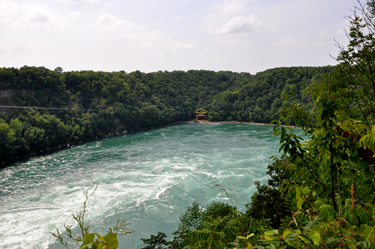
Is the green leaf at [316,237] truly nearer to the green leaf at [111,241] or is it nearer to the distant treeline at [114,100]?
the green leaf at [111,241]

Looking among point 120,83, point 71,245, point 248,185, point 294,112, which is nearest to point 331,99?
point 294,112

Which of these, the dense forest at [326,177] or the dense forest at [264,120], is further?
the dense forest at [264,120]

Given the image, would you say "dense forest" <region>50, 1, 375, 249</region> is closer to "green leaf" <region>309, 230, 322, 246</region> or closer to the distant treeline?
"green leaf" <region>309, 230, 322, 246</region>

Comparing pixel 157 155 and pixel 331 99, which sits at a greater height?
pixel 331 99

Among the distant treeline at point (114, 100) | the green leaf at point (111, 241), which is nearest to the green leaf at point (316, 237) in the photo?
the green leaf at point (111, 241)

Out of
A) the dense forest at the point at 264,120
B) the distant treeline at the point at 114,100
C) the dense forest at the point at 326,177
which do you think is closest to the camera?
the dense forest at the point at 326,177

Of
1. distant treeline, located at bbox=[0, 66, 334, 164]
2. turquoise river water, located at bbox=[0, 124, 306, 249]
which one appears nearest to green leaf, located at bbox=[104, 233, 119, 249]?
turquoise river water, located at bbox=[0, 124, 306, 249]

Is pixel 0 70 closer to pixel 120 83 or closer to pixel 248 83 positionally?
pixel 120 83
